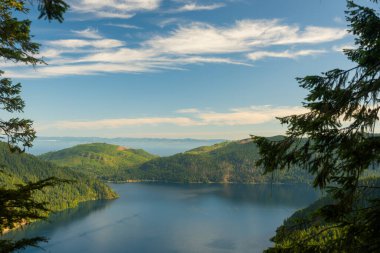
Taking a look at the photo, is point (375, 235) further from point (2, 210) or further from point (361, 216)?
point (2, 210)

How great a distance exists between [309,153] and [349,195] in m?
1.69

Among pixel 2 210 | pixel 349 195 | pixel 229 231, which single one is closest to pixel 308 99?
pixel 349 195

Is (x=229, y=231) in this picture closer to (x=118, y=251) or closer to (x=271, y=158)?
(x=118, y=251)

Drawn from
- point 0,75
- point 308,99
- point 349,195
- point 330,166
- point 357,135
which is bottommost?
point 349,195

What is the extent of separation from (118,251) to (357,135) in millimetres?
156168

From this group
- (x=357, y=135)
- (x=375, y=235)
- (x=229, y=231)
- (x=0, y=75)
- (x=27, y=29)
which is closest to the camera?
(x=375, y=235)

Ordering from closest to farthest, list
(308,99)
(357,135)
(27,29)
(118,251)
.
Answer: (357,135) < (308,99) < (27,29) < (118,251)

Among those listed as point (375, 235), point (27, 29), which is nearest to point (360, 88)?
point (375, 235)

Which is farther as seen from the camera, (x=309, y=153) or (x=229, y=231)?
(x=229, y=231)

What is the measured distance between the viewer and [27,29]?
46.2 ft

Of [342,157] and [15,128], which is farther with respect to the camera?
[15,128]

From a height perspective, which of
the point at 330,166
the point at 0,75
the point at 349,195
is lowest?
the point at 349,195

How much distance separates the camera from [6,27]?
40.9ft

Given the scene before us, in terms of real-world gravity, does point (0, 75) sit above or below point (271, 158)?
above
